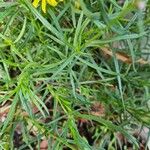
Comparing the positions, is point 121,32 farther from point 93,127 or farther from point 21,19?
point 93,127

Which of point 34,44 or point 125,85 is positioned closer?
point 34,44

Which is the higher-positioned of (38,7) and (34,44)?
(38,7)

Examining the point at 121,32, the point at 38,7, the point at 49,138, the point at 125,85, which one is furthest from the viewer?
the point at 125,85

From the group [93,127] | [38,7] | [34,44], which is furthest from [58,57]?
[93,127]

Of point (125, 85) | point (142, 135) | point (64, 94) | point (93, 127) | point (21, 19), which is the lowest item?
point (142, 135)

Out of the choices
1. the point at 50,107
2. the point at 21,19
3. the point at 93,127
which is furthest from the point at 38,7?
the point at 93,127

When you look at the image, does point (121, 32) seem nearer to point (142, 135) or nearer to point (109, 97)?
point (109, 97)

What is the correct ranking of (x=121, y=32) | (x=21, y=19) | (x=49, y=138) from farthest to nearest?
1. (x=49, y=138)
2. (x=21, y=19)
3. (x=121, y=32)
